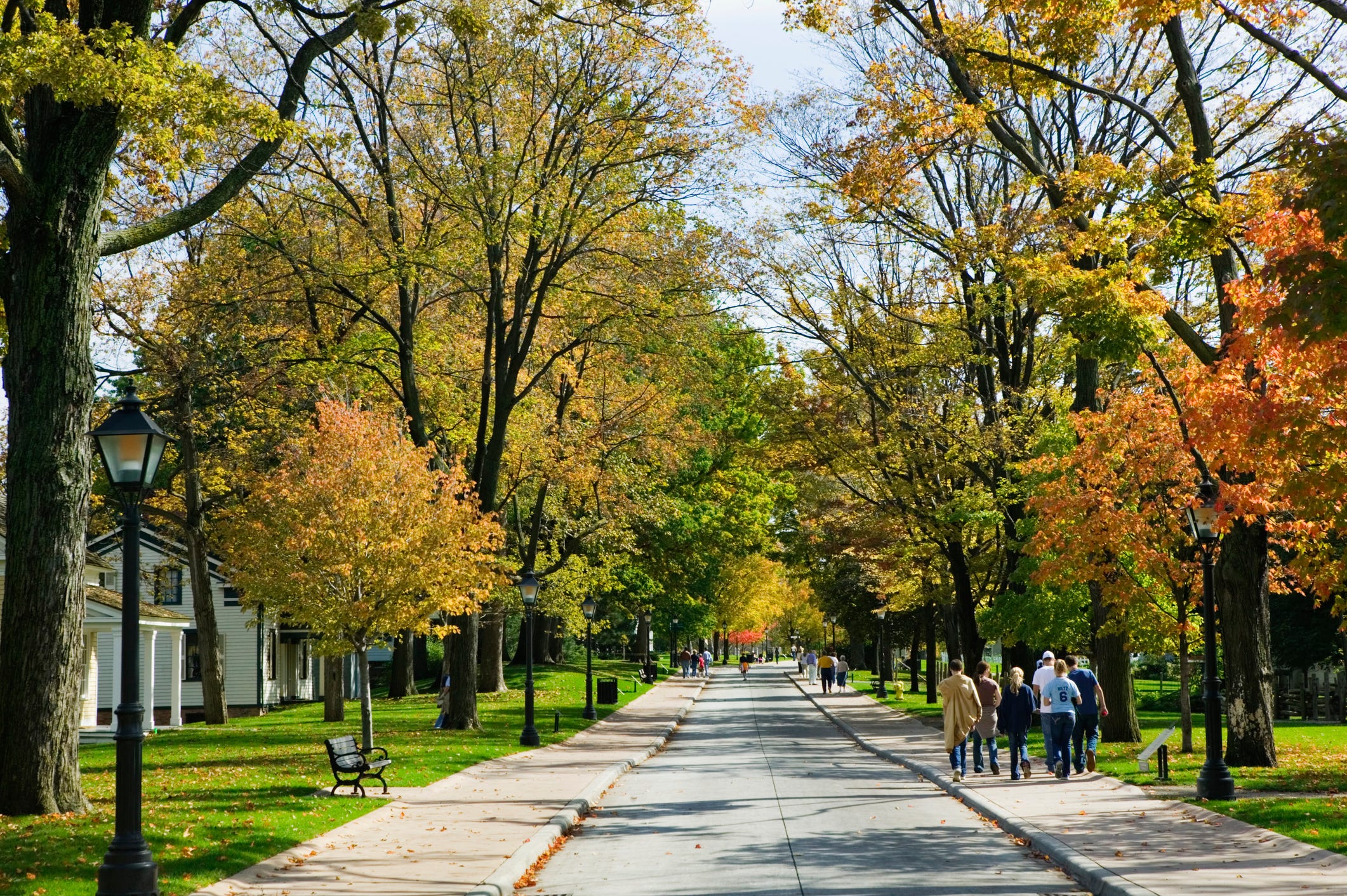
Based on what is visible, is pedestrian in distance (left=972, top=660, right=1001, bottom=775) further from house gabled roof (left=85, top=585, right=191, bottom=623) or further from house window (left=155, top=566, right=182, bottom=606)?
house window (left=155, top=566, right=182, bottom=606)

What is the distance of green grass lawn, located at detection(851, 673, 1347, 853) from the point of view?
13.0 metres

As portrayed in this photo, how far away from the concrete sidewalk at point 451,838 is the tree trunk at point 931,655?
24.6 meters

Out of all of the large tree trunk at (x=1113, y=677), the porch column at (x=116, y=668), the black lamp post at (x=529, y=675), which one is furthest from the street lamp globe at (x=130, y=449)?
the porch column at (x=116, y=668)

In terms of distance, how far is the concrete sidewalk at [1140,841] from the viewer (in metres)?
10.1

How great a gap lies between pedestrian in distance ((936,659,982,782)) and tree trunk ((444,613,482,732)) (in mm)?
14057

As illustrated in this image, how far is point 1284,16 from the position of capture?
1722 centimetres

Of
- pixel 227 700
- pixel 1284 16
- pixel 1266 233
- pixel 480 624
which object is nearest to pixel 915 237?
pixel 1284 16

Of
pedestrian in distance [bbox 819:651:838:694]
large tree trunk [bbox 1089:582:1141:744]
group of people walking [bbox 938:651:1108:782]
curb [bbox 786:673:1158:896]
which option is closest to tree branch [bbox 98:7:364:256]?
curb [bbox 786:673:1158:896]

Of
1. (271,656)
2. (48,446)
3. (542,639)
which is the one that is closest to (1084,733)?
(48,446)

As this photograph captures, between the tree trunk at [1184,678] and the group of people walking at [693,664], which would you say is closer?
the tree trunk at [1184,678]

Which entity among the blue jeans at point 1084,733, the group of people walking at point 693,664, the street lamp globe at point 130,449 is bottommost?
the group of people walking at point 693,664

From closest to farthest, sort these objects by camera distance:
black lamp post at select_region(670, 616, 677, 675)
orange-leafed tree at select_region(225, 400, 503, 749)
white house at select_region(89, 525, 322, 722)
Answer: orange-leafed tree at select_region(225, 400, 503, 749), white house at select_region(89, 525, 322, 722), black lamp post at select_region(670, 616, 677, 675)

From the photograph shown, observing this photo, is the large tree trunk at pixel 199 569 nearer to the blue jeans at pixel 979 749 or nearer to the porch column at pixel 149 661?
the porch column at pixel 149 661

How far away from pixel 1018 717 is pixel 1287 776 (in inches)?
147
